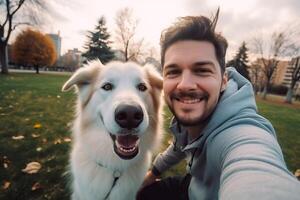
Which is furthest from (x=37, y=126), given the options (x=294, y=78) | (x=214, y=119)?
(x=294, y=78)

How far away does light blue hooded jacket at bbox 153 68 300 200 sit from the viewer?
0.98 m

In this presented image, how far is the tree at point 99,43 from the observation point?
39.6 m

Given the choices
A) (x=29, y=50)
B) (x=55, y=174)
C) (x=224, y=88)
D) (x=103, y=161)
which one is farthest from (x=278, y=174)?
(x=29, y=50)

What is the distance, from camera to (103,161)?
276 centimetres

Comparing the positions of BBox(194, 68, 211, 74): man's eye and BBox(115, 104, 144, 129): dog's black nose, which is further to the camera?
BBox(115, 104, 144, 129): dog's black nose

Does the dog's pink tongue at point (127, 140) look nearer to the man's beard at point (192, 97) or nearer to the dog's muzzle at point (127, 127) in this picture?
the dog's muzzle at point (127, 127)

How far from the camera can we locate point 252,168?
111 centimetres

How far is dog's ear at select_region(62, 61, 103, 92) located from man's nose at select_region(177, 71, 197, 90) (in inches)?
Result: 55.6

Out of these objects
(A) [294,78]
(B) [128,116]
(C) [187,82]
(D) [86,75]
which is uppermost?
(A) [294,78]

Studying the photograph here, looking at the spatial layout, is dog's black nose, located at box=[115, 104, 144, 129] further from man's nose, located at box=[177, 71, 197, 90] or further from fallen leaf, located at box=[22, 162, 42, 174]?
fallen leaf, located at box=[22, 162, 42, 174]

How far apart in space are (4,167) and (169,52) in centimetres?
322

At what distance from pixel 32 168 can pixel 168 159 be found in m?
2.15

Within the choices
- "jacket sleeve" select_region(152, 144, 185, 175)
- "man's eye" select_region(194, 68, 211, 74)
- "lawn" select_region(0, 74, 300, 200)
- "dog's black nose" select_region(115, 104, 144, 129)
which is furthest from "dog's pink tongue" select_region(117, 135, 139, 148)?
"lawn" select_region(0, 74, 300, 200)

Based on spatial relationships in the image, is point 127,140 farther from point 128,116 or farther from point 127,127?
point 128,116
